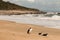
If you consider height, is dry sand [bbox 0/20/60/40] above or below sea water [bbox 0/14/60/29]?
above

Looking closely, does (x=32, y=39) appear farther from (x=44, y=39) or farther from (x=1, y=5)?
(x=1, y=5)

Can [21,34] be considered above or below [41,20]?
above

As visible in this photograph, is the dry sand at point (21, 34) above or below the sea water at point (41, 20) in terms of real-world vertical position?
above

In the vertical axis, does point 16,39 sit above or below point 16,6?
above

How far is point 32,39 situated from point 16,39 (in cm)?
99

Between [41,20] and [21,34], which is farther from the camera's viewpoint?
[41,20]

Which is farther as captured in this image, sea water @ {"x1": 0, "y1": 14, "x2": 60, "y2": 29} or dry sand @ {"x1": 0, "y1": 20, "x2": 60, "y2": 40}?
sea water @ {"x1": 0, "y1": 14, "x2": 60, "y2": 29}

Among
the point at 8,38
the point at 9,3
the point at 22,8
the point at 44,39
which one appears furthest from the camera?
the point at 22,8

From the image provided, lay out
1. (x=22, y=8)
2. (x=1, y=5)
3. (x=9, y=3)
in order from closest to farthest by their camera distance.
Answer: (x=1, y=5) → (x=9, y=3) → (x=22, y=8)

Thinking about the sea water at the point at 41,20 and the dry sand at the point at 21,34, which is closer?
the dry sand at the point at 21,34

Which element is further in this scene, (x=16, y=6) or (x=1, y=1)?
(x=16, y=6)

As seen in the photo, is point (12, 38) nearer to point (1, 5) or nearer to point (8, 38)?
point (8, 38)

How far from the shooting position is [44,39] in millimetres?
12016

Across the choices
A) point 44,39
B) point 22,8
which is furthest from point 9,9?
point 44,39
